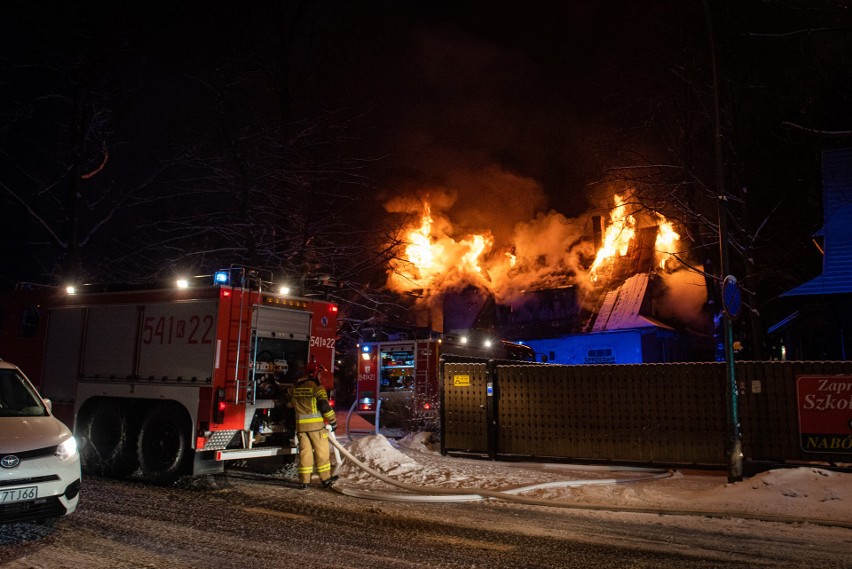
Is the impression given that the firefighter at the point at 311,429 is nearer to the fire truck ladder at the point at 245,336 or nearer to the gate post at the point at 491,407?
the fire truck ladder at the point at 245,336

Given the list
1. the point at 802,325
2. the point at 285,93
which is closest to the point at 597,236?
the point at 802,325

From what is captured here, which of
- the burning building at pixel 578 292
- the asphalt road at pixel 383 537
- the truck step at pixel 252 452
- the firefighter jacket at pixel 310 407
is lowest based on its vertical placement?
the asphalt road at pixel 383 537

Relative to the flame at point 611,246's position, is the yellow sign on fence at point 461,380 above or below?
below

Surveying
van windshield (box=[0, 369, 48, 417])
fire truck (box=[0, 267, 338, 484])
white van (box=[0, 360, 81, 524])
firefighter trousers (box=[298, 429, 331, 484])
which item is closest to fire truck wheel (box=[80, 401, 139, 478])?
fire truck (box=[0, 267, 338, 484])

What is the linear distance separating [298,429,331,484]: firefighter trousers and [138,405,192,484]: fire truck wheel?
1.55 m

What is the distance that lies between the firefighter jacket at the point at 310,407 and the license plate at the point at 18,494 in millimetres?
3780

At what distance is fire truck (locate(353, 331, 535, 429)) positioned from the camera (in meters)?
16.4

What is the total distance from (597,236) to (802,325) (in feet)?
48.6

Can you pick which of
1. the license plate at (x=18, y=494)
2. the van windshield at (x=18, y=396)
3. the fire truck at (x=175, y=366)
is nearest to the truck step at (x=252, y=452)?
the fire truck at (x=175, y=366)

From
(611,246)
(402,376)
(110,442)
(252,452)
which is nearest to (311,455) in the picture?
(252,452)

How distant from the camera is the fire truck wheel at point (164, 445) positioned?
8828 mm

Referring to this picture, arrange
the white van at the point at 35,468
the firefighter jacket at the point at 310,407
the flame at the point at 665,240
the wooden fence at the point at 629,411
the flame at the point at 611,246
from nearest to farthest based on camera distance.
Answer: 1. the white van at the point at 35,468
2. the firefighter jacket at the point at 310,407
3. the wooden fence at the point at 629,411
4. the flame at the point at 665,240
5. the flame at the point at 611,246

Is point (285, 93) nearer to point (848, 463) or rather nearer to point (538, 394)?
point (538, 394)

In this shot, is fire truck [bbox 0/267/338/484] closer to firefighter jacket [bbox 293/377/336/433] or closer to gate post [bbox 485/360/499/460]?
firefighter jacket [bbox 293/377/336/433]
